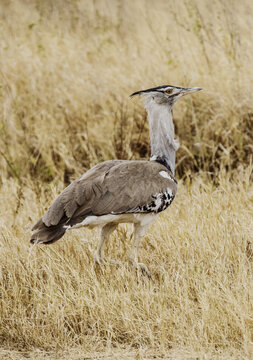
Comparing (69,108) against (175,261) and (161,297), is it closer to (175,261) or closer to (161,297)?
(175,261)

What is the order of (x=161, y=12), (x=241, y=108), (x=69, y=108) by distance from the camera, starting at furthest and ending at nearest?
(x=161, y=12) < (x=69, y=108) < (x=241, y=108)

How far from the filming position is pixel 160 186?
344 cm

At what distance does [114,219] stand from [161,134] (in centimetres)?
67

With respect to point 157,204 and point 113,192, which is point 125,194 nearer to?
point 113,192

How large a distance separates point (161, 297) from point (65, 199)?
72 centimetres

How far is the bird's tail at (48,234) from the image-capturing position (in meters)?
3.13

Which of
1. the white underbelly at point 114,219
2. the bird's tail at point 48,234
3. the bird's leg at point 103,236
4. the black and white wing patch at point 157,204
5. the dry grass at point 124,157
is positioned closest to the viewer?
the dry grass at point 124,157

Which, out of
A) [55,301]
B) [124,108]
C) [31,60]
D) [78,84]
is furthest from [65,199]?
[31,60]

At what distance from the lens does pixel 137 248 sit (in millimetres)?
3541

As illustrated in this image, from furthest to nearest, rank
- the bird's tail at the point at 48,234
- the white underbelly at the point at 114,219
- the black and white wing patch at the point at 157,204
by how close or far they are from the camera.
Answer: the black and white wing patch at the point at 157,204, the white underbelly at the point at 114,219, the bird's tail at the point at 48,234

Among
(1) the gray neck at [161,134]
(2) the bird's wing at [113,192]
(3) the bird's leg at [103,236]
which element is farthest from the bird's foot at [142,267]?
(1) the gray neck at [161,134]

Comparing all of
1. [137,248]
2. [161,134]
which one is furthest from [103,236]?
[161,134]

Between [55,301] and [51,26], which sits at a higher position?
[51,26]

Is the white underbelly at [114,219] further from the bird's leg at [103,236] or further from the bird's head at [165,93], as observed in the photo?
the bird's head at [165,93]
